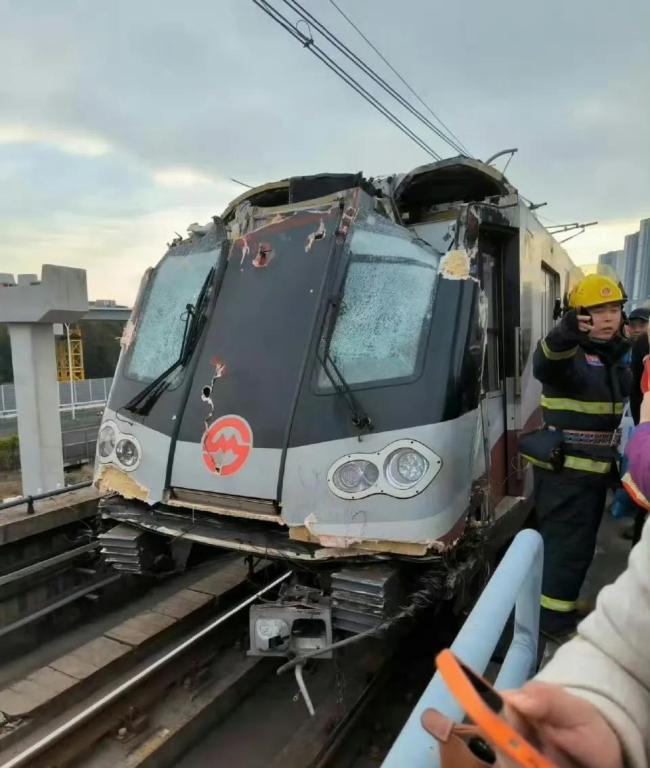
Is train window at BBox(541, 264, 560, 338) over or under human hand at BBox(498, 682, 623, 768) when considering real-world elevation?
over

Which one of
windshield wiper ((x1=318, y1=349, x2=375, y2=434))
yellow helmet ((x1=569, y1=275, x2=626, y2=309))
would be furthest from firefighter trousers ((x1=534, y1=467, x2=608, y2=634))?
windshield wiper ((x1=318, y1=349, x2=375, y2=434))

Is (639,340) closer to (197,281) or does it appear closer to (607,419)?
(607,419)

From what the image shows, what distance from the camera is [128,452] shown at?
371 cm

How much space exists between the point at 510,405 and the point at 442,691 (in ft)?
10.6

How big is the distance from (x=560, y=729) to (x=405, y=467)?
2146 mm

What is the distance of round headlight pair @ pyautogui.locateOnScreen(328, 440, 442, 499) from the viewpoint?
2.97 metres

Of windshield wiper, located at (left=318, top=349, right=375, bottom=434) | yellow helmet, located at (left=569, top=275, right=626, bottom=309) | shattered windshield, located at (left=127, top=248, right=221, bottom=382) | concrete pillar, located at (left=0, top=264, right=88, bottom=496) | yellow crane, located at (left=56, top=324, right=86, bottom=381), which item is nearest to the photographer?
windshield wiper, located at (left=318, top=349, right=375, bottom=434)

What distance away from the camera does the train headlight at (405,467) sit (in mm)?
2969

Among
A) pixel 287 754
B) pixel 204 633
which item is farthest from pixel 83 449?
pixel 287 754

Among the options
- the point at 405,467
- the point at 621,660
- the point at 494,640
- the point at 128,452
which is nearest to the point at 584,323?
the point at 405,467

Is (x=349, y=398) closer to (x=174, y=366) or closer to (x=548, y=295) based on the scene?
(x=174, y=366)

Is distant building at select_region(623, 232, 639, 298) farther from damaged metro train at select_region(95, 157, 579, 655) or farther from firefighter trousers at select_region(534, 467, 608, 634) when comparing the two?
firefighter trousers at select_region(534, 467, 608, 634)

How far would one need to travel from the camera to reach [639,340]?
3.81 meters

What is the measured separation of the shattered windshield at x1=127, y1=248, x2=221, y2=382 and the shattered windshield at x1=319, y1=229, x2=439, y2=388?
3.46 ft
